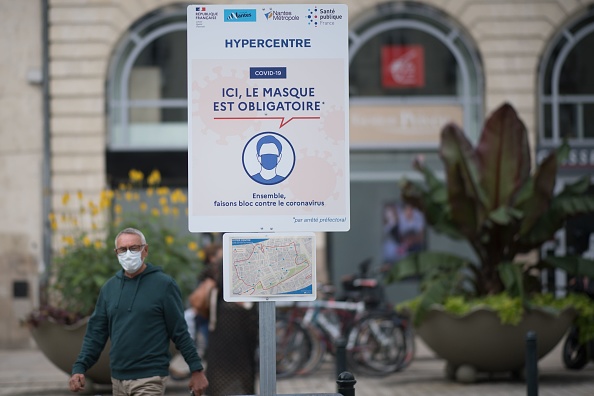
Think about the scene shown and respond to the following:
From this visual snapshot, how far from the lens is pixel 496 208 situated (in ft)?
44.0

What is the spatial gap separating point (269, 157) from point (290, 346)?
8.70 metres

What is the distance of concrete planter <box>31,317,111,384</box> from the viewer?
1211cm

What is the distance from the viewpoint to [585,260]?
13.5 metres

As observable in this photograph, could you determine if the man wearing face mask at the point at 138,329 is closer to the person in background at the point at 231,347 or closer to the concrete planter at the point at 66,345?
the person in background at the point at 231,347

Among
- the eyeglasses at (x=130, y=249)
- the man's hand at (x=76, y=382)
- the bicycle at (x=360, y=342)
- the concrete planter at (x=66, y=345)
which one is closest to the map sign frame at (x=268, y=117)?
the eyeglasses at (x=130, y=249)

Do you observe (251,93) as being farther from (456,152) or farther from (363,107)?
(363,107)

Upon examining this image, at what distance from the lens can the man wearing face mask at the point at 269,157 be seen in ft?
18.6

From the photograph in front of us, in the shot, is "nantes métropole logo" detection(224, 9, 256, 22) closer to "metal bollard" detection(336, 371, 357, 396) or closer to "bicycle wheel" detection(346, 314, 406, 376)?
"metal bollard" detection(336, 371, 357, 396)

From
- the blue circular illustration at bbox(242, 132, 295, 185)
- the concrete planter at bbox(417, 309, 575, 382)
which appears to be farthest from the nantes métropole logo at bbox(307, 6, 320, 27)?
the concrete planter at bbox(417, 309, 575, 382)

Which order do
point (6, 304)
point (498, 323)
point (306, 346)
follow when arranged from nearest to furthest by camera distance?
point (498, 323)
point (306, 346)
point (6, 304)

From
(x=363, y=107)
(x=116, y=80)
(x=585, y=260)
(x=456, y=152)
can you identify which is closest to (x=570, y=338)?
(x=585, y=260)

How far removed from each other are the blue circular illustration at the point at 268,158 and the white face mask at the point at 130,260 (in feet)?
4.16

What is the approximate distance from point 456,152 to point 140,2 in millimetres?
8287

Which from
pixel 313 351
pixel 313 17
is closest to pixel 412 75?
pixel 313 351
